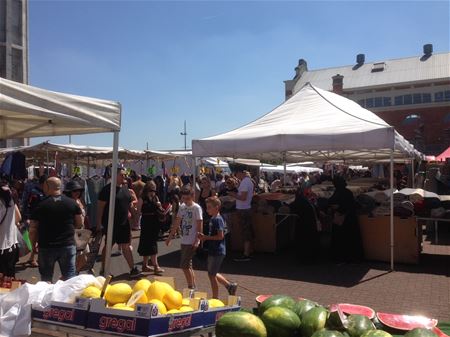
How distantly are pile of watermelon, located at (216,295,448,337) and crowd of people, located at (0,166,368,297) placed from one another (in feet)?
6.76

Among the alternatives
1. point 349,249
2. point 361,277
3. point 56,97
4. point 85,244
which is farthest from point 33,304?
point 349,249

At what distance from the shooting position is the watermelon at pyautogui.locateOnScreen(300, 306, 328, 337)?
247 cm

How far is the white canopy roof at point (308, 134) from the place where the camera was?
8164mm

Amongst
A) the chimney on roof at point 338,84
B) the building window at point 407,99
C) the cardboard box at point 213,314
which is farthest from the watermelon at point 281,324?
the chimney on roof at point 338,84

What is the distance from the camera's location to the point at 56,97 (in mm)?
4688

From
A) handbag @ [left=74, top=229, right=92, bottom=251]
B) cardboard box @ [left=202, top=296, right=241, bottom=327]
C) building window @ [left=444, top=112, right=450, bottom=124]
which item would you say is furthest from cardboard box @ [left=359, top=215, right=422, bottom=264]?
building window @ [left=444, top=112, right=450, bottom=124]

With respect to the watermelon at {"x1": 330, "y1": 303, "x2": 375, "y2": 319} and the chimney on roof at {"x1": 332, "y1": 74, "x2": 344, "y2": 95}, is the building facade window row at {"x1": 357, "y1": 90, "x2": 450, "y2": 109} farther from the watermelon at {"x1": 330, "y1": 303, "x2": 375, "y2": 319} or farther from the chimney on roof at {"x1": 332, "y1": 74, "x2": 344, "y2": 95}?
the watermelon at {"x1": 330, "y1": 303, "x2": 375, "y2": 319}

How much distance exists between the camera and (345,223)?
29.1 ft

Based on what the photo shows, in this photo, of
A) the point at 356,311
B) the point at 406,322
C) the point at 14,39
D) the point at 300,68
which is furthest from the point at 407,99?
the point at 406,322

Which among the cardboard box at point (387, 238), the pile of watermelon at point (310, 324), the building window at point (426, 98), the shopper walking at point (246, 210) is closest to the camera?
the pile of watermelon at point (310, 324)

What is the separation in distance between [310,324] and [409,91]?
178 ft

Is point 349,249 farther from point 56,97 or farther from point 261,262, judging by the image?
point 56,97

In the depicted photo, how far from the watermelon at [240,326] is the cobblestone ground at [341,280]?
3.63m

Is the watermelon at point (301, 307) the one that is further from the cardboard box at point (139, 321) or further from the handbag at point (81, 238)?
the handbag at point (81, 238)
